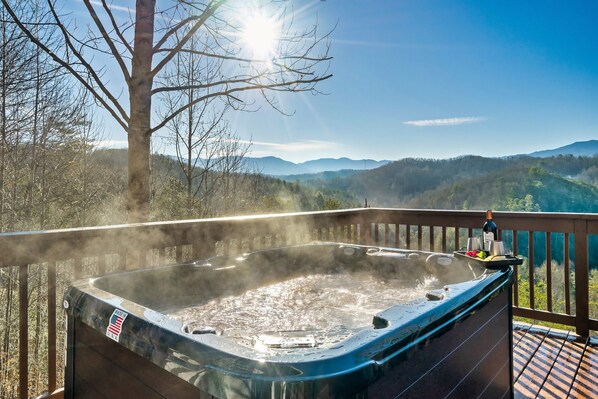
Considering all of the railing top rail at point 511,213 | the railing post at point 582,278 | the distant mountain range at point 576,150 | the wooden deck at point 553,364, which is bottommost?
the wooden deck at point 553,364

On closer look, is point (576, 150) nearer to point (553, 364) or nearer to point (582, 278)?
point (582, 278)

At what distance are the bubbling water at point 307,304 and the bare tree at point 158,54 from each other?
159 centimetres

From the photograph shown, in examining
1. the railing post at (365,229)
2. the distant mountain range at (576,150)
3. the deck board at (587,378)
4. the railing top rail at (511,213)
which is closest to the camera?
the deck board at (587,378)

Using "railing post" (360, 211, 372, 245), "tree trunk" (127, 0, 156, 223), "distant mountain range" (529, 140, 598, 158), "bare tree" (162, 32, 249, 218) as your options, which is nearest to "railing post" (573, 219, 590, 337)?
"railing post" (360, 211, 372, 245)

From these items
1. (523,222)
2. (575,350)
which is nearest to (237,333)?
(575,350)

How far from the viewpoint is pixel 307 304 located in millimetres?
2160

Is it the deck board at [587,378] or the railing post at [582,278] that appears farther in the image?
the railing post at [582,278]

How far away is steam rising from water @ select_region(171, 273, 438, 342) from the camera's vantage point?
6.07ft

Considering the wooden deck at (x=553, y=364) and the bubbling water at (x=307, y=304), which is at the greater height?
the bubbling water at (x=307, y=304)

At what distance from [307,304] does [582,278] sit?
2186 millimetres

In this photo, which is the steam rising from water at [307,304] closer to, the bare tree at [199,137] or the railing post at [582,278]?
the railing post at [582,278]

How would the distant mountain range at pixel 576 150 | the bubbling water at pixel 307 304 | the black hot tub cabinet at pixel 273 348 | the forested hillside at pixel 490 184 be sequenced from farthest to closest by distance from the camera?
the distant mountain range at pixel 576 150 < the forested hillside at pixel 490 184 < the bubbling water at pixel 307 304 < the black hot tub cabinet at pixel 273 348

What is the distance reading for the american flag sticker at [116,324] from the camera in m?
1.19

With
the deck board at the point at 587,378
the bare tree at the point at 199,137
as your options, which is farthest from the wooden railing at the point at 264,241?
the bare tree at the point at 199,137
